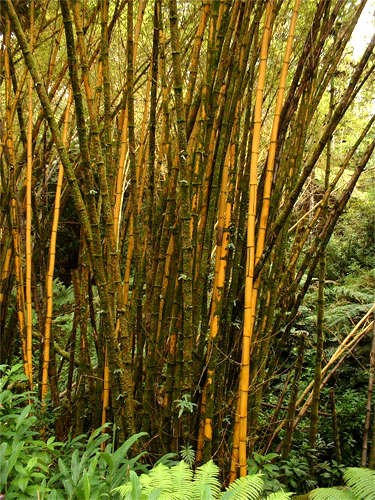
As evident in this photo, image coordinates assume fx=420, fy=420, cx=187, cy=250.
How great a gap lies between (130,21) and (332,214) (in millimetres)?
882

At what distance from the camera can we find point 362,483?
47.8 inches

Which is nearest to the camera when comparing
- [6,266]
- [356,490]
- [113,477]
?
[113,477]

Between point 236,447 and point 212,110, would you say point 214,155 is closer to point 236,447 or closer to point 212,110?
point 212,110

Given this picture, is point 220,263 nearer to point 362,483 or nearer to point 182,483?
point 182,483

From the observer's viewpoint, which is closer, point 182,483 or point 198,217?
point 182,483

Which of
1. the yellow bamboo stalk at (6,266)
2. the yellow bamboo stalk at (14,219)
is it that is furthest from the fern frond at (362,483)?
the yellow bamboo stalk at (6,266)

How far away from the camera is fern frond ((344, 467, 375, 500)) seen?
45.8 inches

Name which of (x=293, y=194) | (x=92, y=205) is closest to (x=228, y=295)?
(x=293, y=194)

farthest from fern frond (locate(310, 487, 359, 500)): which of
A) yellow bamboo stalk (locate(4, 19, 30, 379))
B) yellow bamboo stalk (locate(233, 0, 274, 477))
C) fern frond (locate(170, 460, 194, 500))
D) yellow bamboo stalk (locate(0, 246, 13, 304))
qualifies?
yellow bamboo stalk (locate(0, 246, 13, 304))

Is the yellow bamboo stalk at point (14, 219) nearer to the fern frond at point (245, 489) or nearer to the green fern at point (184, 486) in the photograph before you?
the green fern at point (184, 486)

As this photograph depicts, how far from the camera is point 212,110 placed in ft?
3.98

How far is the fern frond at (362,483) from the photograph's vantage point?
116 cm

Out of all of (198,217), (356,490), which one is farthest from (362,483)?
(198,217)

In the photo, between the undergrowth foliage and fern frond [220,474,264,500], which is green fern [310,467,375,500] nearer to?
the undergrowth foliage
